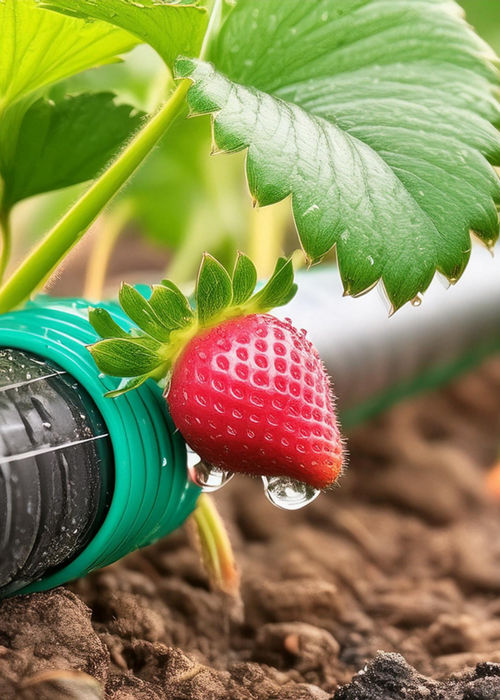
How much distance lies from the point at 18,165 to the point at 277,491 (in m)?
0.35

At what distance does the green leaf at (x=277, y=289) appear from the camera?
24.6 inches

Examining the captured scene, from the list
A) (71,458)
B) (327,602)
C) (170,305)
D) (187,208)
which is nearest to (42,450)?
(71,458)

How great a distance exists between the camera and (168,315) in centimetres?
62

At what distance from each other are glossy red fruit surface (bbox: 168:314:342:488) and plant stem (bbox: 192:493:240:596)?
19 cm

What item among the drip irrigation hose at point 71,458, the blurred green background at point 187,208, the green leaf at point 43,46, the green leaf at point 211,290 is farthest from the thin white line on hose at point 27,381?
the blurred green background at point 187,208

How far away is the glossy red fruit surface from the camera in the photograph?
61 cm

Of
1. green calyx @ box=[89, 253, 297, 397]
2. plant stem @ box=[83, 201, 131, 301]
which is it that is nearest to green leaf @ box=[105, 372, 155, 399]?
green calyx @ box=[89, 253, 297, 397]

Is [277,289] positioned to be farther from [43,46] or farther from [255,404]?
[43,46]

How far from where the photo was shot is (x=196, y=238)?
1.46 m

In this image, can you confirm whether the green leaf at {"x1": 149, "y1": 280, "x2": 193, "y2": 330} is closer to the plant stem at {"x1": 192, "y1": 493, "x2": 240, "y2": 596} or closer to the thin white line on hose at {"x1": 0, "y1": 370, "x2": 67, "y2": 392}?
the thin white line on hose at {"x1": 0, "y1": 370, "x2": 67, "y2": 392}

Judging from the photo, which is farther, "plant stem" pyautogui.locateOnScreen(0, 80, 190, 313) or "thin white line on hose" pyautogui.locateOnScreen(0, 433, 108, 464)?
"plant stem" pyautogui.locateOnScreen(0, 80, 190, 313)

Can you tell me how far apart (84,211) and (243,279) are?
0.51 ft

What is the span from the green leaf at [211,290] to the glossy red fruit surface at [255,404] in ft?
0.04

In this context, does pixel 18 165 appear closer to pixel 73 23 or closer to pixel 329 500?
pixel 73 23
